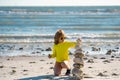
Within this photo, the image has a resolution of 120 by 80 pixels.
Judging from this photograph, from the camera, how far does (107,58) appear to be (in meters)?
18.0

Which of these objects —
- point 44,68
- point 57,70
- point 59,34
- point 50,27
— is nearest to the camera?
point 59,34

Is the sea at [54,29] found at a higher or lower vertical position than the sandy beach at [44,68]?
higher

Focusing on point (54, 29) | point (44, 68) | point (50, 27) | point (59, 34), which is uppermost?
point (59, 34)

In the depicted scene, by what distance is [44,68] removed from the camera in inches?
592

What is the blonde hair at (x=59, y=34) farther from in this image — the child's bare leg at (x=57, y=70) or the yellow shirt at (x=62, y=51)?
the child's bare leg at (x=57, y=70)

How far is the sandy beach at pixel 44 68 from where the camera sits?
1309 centimetres

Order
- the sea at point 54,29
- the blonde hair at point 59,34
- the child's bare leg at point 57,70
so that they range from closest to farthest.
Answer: the blonde hair at point 59,34 → the child's bare leg at point 57,70 → the sea at point 54,29

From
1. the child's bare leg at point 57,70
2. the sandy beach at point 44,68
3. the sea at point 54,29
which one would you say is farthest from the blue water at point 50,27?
the child's bare leg at point 57,70

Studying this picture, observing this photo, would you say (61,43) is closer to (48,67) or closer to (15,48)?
(48,67)

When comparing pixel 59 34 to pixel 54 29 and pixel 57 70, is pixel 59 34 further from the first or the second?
pixel 54 29

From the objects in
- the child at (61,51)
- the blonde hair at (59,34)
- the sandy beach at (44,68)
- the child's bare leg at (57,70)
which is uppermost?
the blonde hair at (59,34)

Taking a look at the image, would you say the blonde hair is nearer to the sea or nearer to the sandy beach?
the sandy beach

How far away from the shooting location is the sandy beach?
13.1 meters

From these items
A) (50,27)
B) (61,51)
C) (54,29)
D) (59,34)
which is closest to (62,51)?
(61,51)
